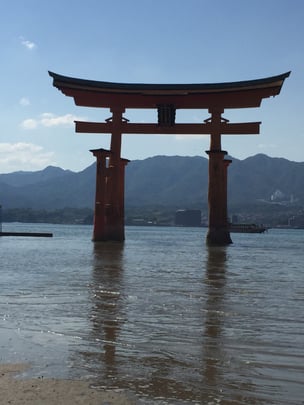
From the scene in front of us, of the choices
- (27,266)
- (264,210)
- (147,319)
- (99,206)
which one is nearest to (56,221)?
(264,210)

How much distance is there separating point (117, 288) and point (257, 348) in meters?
5.39

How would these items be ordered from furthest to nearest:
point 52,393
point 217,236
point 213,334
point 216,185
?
1. point 217,236
2. point 216,185
3. point 213,334
4. point 52,393

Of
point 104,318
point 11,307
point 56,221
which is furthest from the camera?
point 56,221

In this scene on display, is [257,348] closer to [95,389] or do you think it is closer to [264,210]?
[95,389]

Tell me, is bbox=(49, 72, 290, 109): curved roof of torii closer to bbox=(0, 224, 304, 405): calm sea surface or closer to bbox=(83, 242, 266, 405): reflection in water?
bbox=(0, 224, 304, 405): calm sea surface

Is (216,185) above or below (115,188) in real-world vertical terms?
above

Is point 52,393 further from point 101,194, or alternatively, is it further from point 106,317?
point 101,194

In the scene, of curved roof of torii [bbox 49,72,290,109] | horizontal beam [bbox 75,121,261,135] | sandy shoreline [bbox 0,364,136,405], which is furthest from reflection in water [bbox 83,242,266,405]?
curved roof of torii [bbox 49,72,290,109]

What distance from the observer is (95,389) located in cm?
386

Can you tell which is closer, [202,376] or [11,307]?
[202,376]

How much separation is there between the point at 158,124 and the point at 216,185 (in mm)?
5013

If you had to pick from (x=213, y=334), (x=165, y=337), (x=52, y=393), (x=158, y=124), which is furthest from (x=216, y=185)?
(x=52, y=393)

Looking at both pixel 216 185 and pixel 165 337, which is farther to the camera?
pixel 216 185

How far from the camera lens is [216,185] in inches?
1156
